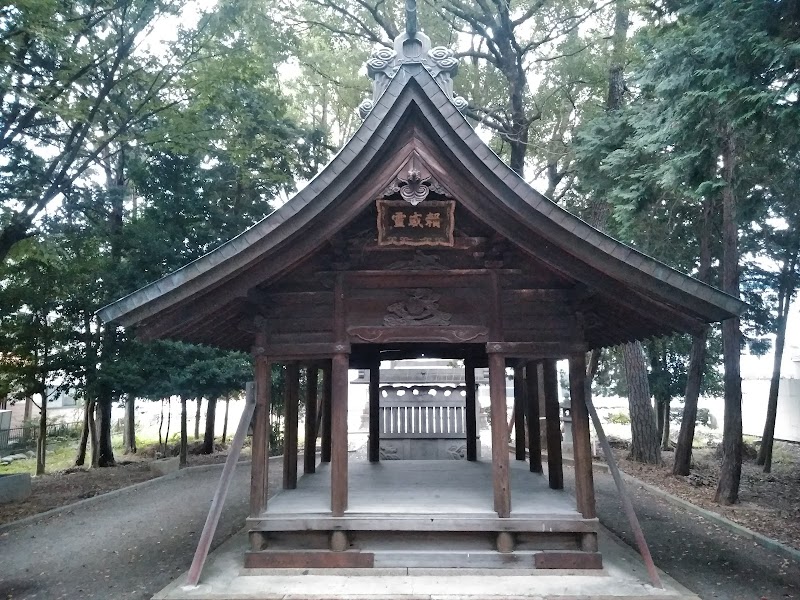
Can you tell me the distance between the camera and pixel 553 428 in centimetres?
685

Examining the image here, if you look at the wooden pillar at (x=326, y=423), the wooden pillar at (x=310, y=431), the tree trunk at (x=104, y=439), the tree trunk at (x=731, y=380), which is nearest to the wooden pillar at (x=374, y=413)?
the wooden pillar at (x=326, y=423)

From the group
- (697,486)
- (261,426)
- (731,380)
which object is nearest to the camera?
(261,426)

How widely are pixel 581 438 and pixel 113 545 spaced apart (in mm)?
6797

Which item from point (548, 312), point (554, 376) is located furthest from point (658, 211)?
Answer: point (548, 312)

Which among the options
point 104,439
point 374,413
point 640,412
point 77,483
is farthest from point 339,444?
Result: point 104,439

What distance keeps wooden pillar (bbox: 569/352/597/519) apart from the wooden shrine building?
0.02 metres

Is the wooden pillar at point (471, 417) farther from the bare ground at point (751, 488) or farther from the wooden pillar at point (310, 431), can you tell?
the bare ground at point (751, 488)

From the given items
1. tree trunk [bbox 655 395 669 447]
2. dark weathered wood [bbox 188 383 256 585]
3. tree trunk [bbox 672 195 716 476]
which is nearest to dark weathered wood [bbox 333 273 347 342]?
dark weathered wood [bbox 188 383 256 585]

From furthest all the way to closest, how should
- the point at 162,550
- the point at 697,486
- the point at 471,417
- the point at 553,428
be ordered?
the point at 697,486 < the point at 471,417 < the point at 162,550 < the point at 553,428

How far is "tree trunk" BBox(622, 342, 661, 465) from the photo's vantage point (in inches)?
540

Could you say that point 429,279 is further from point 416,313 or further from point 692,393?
point 692,393

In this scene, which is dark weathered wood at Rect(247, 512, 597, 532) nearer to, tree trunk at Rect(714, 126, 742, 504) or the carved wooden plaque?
the carved wooden plaque

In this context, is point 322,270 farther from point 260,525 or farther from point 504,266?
point 260,525

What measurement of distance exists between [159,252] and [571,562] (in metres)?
11.6
